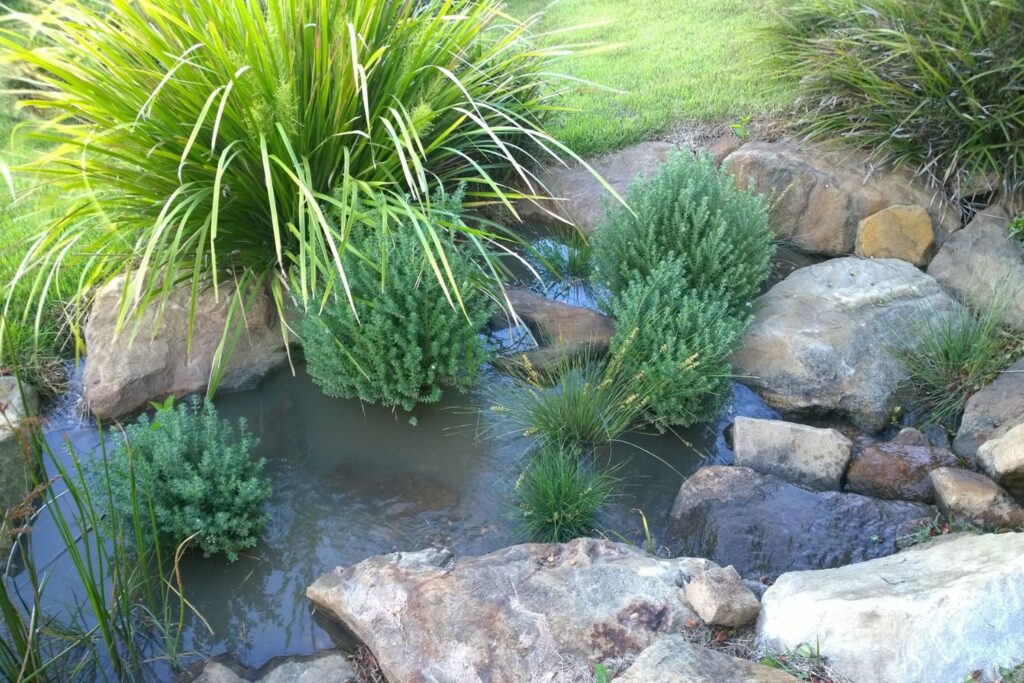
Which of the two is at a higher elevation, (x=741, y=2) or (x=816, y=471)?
(x=741, y=2)

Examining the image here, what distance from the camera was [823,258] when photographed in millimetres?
4996

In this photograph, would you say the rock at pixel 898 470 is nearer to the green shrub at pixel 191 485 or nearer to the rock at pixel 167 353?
the green shrub at pixel 191 485

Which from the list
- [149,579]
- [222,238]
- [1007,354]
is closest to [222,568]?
[149,579]

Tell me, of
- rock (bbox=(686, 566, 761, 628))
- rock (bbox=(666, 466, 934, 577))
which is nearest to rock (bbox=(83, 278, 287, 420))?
rock (bbox=(666, 466, 934, 577))

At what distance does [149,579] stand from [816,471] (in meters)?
2.47

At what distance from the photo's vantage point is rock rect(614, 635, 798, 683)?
2.06m

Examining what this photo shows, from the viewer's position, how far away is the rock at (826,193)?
4871 millimetres

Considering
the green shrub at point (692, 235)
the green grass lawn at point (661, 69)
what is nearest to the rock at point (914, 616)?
the green shrub at point (692, 235)

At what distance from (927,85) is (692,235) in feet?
5.90

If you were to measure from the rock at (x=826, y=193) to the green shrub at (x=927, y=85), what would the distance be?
0.12 m

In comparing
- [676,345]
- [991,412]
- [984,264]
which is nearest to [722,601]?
[676,345]

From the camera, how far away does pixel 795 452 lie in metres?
3.43

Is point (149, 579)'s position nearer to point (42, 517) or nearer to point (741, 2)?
point (42, 517)

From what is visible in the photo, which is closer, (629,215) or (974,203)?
(629,215)
